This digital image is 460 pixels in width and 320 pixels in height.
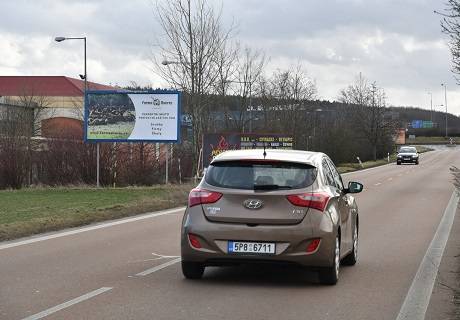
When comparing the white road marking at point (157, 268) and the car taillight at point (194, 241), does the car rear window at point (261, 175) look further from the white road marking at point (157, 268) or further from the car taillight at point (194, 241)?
the white road marking at point (157, 268)

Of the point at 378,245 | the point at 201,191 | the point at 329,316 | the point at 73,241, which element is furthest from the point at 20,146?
the point at 329,316

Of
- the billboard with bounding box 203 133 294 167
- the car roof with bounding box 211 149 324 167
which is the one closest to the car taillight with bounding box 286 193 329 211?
the car roof with bounding box 211 149 324 167

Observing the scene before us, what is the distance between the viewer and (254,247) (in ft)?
26.2

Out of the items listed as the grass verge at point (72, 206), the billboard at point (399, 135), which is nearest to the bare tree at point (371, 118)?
the billboard at point (399, 135)

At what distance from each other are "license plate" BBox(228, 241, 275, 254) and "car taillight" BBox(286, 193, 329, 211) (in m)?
0.55

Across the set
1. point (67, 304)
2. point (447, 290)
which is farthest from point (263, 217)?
point (67, 304)

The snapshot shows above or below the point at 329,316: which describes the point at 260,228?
above

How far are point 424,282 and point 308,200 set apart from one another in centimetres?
184

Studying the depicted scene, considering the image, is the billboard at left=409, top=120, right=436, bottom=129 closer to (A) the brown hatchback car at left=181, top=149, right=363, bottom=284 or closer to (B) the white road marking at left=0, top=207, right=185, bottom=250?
(B) the white road marking at left=0, top=207, right=185, bottom=250

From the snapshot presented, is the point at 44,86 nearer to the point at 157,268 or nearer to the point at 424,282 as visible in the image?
the point at 157,268

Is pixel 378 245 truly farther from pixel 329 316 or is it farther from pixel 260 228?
pixel 329 316

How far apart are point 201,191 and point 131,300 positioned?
1626 mm

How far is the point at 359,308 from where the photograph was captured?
7.07 meters

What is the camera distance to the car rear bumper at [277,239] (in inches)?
313
